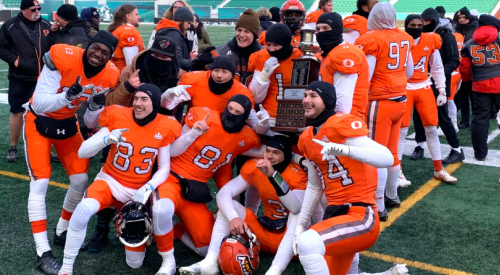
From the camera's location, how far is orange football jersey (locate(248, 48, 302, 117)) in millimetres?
4395

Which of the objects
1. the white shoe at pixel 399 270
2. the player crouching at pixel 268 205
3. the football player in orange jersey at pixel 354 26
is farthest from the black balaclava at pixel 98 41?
the white shoe at pixel 399 270

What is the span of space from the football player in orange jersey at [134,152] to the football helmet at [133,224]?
8 centimetres

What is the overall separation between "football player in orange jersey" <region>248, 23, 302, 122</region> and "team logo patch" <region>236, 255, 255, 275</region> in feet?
3.91

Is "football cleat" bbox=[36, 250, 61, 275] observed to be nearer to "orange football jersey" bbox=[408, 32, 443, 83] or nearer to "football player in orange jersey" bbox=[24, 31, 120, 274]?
"football player in orange jersey" bbox=[24, 31, 120, 274]

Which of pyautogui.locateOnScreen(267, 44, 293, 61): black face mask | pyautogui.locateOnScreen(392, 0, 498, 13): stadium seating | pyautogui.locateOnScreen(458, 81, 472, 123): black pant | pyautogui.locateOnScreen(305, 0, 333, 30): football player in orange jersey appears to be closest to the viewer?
pyautogui.locateOnScreen(267, 44, 293, 61): black face mask

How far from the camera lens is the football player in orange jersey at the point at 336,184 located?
10.2ft

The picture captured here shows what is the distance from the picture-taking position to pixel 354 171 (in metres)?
3.38

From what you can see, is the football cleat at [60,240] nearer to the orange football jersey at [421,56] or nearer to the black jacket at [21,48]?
the black jacket at [21,48]

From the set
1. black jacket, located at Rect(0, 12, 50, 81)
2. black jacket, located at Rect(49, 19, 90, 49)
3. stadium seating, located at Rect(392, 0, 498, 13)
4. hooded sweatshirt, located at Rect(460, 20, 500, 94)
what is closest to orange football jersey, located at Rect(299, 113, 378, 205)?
black jacket, located at Rect(49, 19, 90, 49)

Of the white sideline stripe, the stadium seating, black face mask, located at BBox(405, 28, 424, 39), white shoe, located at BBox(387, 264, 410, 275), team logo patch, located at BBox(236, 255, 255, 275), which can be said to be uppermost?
black face mask, located at BBox(405, 28, 424, 39)

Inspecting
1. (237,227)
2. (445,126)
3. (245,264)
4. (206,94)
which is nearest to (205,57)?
(206,94)

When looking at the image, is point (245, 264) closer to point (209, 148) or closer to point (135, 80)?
point (209, 148)

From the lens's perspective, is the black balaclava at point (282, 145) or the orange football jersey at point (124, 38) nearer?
Answer: the black balaclava at point (282, 145)

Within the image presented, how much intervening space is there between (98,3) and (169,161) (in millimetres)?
38064
